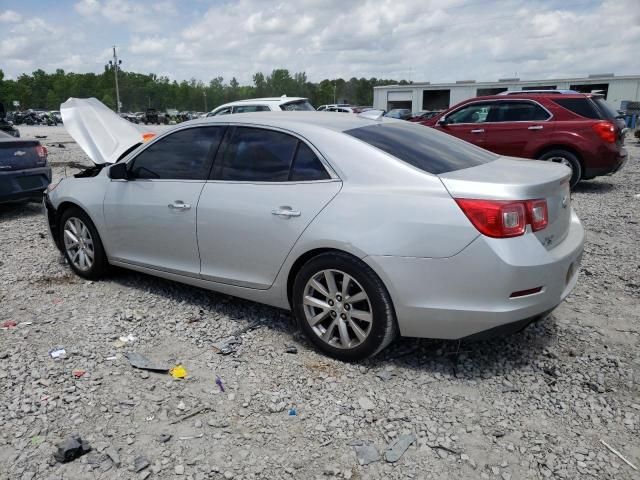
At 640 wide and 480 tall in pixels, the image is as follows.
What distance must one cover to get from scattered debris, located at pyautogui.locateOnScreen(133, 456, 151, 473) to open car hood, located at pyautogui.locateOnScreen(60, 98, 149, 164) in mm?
4666

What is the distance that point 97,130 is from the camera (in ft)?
22.3

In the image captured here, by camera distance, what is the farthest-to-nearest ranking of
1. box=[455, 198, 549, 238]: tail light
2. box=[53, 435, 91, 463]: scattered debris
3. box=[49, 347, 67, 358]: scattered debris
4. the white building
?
1. the white building
2. box=[49, 347, 67, 358]: scattered debris
3. box=[455, 198, 549, 238]: tail light
4. box=[53, 435, 91, 463]: scattered debris

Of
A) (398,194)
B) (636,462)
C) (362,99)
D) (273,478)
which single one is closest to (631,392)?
(636,462)

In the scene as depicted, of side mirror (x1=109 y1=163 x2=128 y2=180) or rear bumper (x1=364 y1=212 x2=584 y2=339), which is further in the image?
side mirror (x1=109 y1=163 x2=128 y2=180)

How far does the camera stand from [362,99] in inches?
4117

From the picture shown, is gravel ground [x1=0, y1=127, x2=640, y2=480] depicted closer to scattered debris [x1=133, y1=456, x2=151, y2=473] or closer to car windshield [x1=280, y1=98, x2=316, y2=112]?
scattered debris [x1=133, y1=456, x2=151, y2=473]

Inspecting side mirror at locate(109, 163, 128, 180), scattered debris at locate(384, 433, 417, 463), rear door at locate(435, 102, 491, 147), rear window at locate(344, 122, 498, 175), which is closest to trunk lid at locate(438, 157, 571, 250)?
rear window at locate(344, 122, 498, 175)

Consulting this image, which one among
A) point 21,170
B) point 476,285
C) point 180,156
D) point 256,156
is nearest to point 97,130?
point 21,170

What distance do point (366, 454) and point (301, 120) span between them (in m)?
2.28

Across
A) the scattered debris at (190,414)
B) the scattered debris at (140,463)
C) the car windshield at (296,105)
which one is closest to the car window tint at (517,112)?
the car windshield at (296,105)

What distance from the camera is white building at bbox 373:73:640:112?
4638 cm

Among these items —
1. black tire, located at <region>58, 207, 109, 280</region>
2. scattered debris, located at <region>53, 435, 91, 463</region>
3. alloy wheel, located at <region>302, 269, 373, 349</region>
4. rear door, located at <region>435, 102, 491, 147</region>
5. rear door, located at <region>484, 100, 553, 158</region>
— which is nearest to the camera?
scattered debris, located at <region>53, 435, 91, 463</region>

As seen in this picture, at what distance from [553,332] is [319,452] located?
2.10 meters

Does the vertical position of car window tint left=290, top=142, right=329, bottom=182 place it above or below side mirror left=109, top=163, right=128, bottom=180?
above
